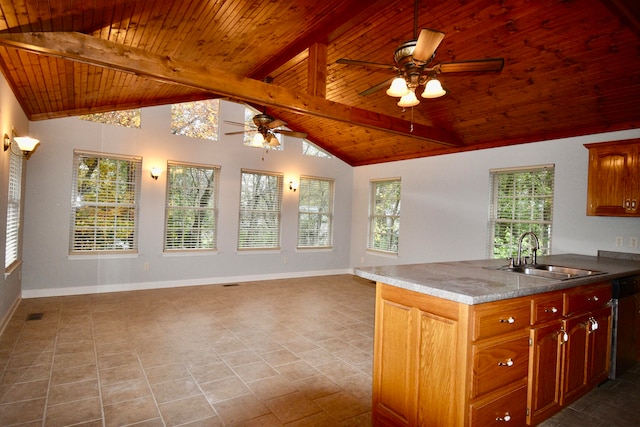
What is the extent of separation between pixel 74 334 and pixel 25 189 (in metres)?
2.68

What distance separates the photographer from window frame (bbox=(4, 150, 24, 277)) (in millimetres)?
4172

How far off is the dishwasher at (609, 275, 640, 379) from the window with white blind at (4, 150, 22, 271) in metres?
6.17

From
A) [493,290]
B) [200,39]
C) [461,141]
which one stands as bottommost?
[493,290]

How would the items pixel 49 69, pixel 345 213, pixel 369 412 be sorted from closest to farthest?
pixel 369 412
pixel 49 69
pixel 345 213

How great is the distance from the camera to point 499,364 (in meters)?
2.01

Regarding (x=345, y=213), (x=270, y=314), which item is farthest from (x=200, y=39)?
(x=345, y=213)

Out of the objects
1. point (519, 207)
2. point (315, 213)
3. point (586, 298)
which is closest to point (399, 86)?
point (586, 298)

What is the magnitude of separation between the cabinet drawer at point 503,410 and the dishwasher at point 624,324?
1.49 meters

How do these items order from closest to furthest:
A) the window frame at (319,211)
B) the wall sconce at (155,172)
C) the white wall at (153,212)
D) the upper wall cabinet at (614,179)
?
the upper wall cabinet at (614,179)
the white wall at (153,212)
the wall sconce at (155,172)
the window frame at (319,211)

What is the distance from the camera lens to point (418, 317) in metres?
Result: 2.08

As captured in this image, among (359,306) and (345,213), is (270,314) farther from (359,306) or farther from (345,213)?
(345,213)

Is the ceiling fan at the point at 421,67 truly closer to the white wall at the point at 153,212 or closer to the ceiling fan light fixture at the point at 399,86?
the ceiling fan light fixture at the point at 399,86

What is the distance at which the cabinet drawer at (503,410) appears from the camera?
6.26ft

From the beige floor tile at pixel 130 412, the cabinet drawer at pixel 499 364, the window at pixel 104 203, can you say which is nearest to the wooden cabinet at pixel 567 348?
the cabinet drawer at pixel 499 364
